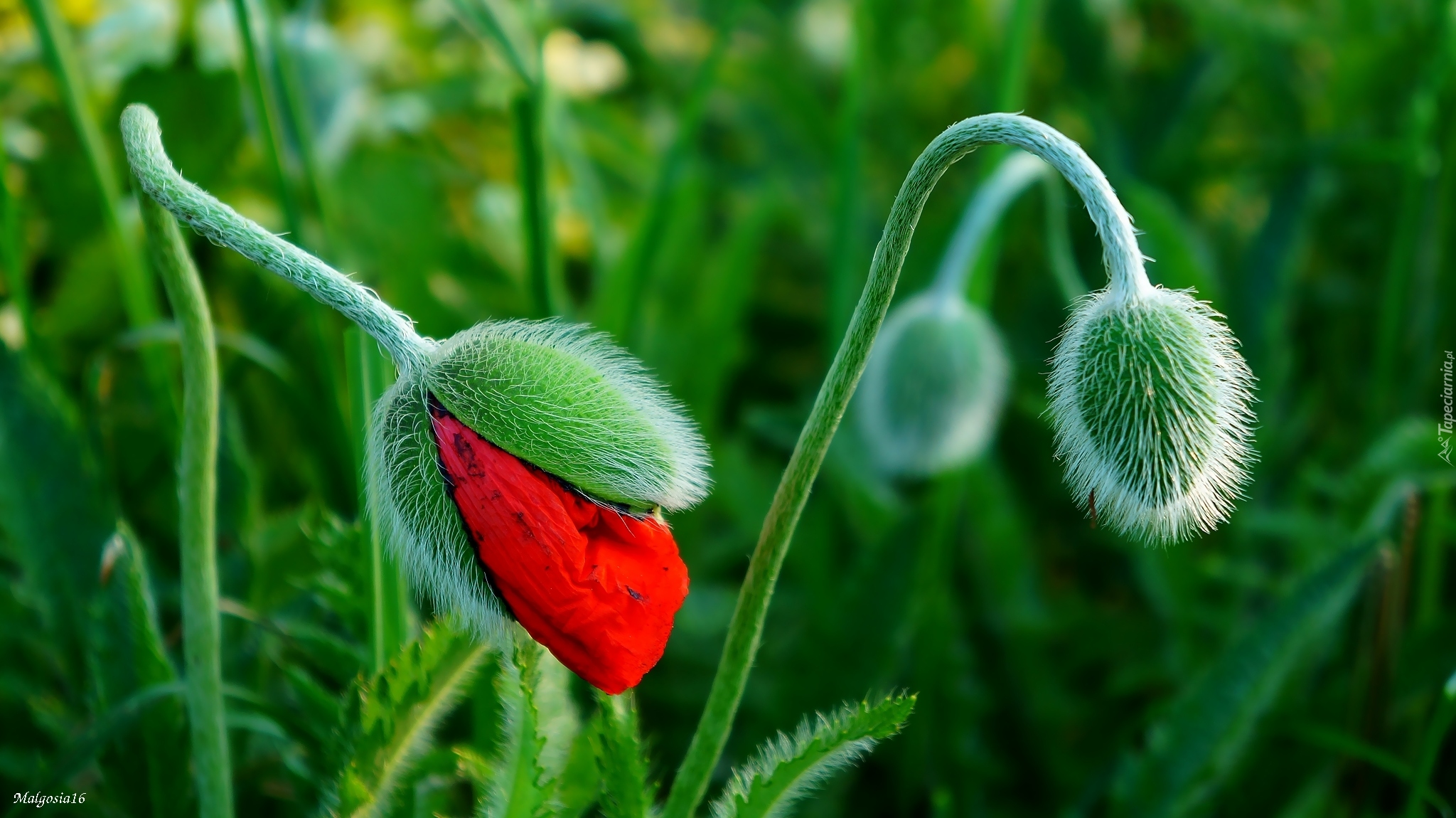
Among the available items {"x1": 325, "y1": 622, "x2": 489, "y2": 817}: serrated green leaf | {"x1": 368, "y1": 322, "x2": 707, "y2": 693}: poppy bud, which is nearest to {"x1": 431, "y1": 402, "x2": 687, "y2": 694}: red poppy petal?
{"x1": 368, "y1": 322, "x2": 707, "y2": 693}: poppy bud

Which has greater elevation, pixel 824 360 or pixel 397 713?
pixel 824 360

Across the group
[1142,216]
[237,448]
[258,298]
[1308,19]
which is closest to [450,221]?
[258,298]

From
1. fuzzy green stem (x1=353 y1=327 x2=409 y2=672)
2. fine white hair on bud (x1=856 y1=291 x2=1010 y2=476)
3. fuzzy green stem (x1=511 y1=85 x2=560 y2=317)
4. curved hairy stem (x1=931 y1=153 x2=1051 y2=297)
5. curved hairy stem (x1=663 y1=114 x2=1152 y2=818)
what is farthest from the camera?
fine white hair on bud (x1=856 y1=291 x2=1010 y2=476)

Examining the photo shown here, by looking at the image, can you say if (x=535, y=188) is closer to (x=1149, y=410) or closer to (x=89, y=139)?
(x=89, y=139)

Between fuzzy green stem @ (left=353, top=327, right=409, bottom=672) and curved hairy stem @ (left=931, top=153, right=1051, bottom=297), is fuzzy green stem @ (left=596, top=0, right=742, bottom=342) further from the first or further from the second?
fuzzy green stem @ (left=353, top=327, right=409, bottom=672)

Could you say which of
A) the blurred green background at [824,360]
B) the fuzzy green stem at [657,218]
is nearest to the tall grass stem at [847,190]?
the blurred green background at [824,360]

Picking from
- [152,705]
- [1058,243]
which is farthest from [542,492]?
[1058,243]

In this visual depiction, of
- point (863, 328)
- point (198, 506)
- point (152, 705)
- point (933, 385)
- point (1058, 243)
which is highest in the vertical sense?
point (1058, 243)
